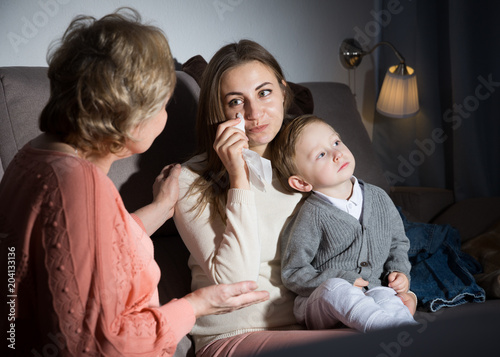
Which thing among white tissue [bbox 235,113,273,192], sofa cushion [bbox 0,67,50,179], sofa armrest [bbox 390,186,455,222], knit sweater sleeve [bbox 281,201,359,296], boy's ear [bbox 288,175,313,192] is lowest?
sofa armrest [bbox 390,186,455,222]

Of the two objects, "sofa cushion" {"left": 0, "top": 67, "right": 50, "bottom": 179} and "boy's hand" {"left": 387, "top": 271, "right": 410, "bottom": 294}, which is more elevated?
"sofa cushion" {"left": 0, "top": 67, "right": 50, "bottom": 179}

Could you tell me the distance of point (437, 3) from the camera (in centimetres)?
273

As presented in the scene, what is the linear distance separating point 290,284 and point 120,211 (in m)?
0.63

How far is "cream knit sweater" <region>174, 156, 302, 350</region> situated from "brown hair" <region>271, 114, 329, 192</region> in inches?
1.6

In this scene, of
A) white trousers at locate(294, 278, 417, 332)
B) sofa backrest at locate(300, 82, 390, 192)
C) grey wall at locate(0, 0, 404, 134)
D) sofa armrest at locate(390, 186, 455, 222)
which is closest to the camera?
white trousers at locate(294, 278, 417, 332)

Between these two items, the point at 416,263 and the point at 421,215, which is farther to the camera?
the point at 421,215

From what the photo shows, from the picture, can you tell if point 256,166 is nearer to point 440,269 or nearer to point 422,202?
point 440,269

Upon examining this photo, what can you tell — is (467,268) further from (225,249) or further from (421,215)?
(225,249)

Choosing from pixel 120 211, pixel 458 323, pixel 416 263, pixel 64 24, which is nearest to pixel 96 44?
pixel 120 211

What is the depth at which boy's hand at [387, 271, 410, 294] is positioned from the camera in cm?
147

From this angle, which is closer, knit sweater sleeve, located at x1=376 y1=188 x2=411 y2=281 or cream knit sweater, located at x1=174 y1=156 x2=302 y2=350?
cream knit sweater, located at x1=174 y1=156 x2=302 y2=350

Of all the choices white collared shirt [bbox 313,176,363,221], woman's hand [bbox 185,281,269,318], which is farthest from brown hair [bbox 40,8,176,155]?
white collared shirt [bbox 313,176,363,221]

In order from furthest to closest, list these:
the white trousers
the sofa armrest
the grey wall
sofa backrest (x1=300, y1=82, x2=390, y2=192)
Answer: the sofa armrest < sofa backrest (x1=300, y1=82, x2=390, y2=192) < the grey wall < the white trousers

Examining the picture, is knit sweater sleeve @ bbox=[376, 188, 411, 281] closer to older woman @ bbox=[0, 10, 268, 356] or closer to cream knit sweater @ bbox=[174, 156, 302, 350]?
cream knit sweater @ bbox=[174, 156, 302, 350]
